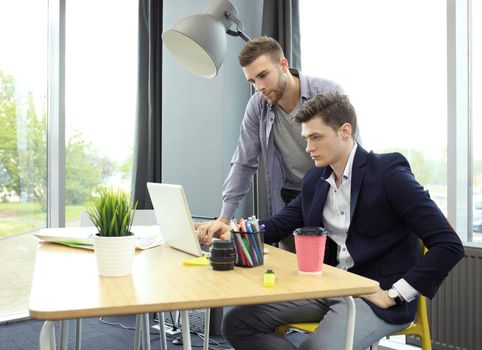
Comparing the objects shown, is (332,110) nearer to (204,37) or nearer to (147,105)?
(204,37)

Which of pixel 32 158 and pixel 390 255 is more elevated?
pixel 32 158

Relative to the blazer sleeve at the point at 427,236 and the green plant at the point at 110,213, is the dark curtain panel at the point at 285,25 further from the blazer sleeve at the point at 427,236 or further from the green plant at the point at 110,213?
the green plant at the point at 110,213

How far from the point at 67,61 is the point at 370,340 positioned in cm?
307

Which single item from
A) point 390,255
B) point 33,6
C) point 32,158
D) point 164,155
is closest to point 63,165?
point 32,158

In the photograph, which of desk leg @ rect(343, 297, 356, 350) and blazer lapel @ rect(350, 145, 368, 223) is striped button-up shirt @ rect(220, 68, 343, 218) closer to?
blazer lapel @ rect(350, 145, 368, 223)

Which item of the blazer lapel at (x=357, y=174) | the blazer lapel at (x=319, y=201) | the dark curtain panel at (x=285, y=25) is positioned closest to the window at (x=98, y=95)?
the dark curtain panel at (x=285, y=25)

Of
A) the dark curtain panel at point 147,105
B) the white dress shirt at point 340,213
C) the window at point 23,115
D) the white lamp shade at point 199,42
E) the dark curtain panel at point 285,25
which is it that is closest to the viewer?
the white dress shirt at point 340,213

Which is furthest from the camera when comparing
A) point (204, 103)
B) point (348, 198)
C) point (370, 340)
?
point (204, 103)

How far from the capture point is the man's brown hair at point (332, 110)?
1.70m

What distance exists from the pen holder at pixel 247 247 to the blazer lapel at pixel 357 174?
369mm

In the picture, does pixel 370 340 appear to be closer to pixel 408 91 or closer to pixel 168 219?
pixel 168 219

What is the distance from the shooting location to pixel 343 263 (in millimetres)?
1703

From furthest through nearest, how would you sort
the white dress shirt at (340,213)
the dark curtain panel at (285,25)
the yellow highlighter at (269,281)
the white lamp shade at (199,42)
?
the dark curtain panel at (285,25) < the white lamp shade at (199,42) < the white dress shirt at (340,213) < the yellow highlighter at (269,281)

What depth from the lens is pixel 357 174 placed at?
5.40ft
